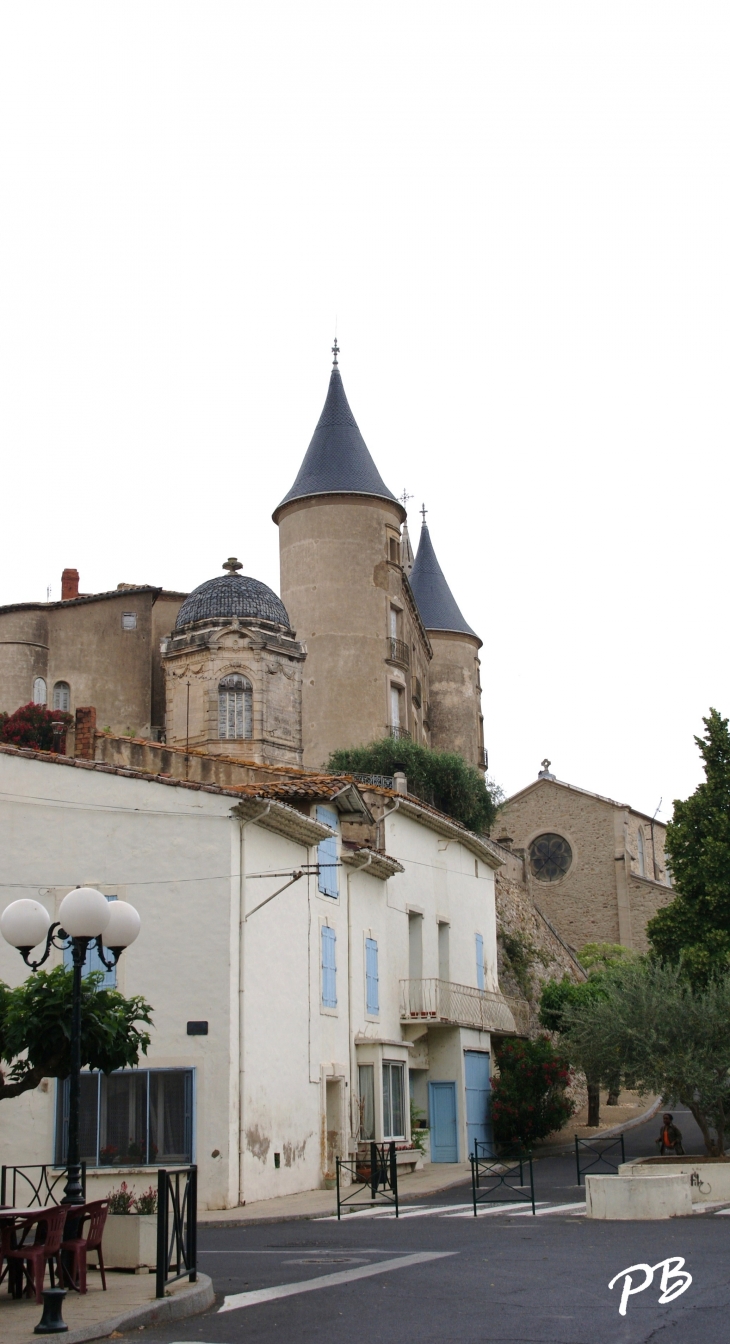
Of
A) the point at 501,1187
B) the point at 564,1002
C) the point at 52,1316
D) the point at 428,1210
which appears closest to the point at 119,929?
the point at 52,1316

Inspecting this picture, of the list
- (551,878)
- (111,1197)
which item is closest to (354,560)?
(551,878)

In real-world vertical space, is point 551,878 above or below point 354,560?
below

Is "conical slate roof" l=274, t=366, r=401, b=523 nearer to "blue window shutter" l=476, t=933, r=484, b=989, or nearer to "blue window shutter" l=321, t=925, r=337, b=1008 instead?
"blue window shutter" l=476, t=933, r=484, b=989

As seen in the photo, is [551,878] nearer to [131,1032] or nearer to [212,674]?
[212,674]

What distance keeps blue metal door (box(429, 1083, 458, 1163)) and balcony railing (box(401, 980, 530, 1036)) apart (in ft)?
5.19

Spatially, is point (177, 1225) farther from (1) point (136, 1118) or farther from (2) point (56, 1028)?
(1) point (136, 1118)

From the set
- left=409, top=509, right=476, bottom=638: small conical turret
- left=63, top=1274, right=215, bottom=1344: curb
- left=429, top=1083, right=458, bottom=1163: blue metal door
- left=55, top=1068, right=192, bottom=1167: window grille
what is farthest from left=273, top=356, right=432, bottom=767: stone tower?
left=63, top=1274, right=215, bottom=1344: curb

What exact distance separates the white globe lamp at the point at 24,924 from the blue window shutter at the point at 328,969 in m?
12.4

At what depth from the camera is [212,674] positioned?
141ft

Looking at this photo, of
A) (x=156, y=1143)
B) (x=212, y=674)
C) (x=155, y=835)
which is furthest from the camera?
(x=212, y=674)

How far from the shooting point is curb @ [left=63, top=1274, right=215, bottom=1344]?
8516 millimetres

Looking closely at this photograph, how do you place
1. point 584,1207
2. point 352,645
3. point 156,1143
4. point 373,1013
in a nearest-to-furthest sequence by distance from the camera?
1. point 584,1207
2. point 156,1143
3. point 373,1013
4. point 352,645

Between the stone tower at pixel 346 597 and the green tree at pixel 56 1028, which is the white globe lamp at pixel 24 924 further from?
the stone tower at pixel 346 597

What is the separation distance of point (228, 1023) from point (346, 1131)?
512cm
